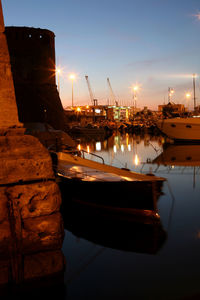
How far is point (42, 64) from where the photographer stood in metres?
37.6

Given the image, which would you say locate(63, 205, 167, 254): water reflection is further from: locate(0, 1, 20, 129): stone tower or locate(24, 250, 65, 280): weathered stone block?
locate(0, 1, 20, 129): stone tower

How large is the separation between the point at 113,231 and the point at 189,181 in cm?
652

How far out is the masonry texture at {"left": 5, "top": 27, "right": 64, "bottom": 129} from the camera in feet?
119

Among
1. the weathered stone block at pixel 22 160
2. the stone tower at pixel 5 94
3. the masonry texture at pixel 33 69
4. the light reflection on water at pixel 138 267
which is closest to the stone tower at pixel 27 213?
the weathered stone block at pixel 22 160

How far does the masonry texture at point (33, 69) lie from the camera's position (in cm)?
3619

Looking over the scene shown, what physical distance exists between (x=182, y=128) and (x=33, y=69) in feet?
69.6

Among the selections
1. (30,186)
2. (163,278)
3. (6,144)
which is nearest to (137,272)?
(163,278)

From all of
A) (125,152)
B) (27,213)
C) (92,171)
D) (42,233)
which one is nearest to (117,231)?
(92,171)

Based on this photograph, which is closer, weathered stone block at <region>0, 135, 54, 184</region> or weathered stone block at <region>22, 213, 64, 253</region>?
weathered stone block at <region>0, 135, 54, 184</region>

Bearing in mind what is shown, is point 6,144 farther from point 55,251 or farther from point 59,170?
point 59,170

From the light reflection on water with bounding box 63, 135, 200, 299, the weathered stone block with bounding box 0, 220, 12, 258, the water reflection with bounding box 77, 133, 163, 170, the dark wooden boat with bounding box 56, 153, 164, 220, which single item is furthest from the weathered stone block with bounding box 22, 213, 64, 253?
the water reflection with bounding box 77, 133, 163, 170

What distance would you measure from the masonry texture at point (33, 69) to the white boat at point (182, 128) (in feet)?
49.7

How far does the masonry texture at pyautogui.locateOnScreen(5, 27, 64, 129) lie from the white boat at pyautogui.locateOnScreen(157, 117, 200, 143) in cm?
1515

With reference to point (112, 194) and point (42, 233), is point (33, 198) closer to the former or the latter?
point (42, 233)
